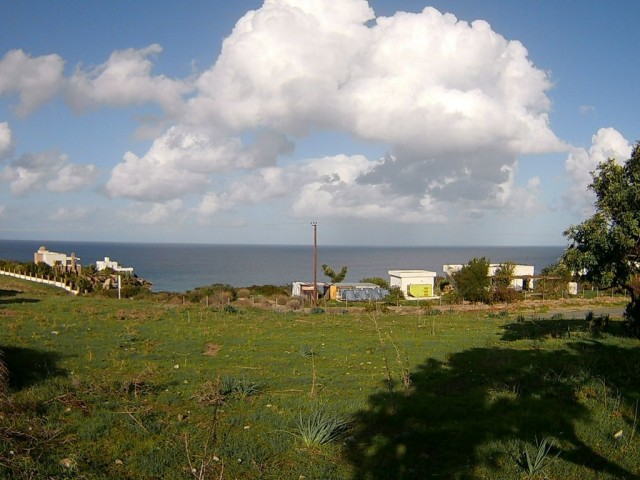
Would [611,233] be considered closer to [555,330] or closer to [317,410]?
[555,330]

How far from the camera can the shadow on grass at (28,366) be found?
1042cm

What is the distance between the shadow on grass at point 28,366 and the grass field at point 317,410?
0.05 metres

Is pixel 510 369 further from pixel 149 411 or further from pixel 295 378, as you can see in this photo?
pixel 149 411

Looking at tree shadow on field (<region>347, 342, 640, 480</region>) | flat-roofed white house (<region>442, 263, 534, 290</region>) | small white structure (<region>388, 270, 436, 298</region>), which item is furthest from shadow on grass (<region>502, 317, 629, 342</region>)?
flat-roofed white house (<region>442, 263, 534, 290</region>)

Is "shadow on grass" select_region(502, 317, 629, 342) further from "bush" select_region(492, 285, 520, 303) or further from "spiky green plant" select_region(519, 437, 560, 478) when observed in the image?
"bush" select_region(492, 285, 520, 303)

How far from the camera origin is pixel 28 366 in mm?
11945

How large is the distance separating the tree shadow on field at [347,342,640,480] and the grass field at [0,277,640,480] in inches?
1.3

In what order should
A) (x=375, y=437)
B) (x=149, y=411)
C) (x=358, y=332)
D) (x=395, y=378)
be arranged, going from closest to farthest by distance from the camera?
1. (x=375, y=437)
2. (x=149, y=411)
3. (x=395, y=378)
4. (x=358, y=332)

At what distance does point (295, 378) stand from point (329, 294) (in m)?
45.3

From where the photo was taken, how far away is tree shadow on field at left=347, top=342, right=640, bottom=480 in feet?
22.2

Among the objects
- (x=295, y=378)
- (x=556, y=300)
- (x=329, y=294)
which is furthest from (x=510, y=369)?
(x=329, y=294)

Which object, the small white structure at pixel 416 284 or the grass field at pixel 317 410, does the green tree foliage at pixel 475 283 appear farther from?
the grass field at pixel 317 410

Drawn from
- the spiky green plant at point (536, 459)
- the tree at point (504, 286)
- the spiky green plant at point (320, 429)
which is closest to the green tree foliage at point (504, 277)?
the tree at point (504, 286)

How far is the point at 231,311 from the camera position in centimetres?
3047
